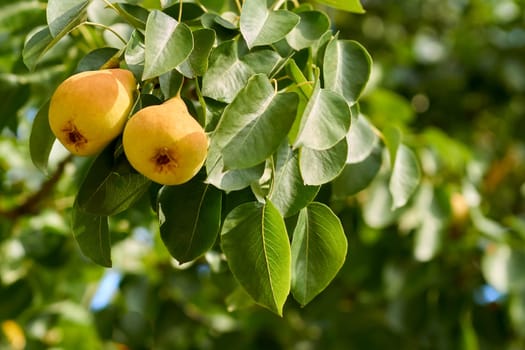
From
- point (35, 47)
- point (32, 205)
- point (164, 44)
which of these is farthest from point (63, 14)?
point (32, 205)

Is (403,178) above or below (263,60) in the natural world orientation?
below

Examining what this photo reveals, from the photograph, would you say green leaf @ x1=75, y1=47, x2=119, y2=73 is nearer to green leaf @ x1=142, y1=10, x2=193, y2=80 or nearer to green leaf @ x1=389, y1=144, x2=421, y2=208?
green leaf @ x1=142, y1=10, x2=193, y2=80

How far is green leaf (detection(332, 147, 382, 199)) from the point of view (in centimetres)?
141

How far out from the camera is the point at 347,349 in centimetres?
247

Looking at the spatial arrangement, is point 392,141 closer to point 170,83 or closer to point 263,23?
point 263,23

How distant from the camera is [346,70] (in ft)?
3.91

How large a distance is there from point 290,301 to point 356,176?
1061 millimetres

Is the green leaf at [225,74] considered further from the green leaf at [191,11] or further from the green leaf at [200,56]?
the green leaf at [191,11]

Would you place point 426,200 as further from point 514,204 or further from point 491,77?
point 491,77

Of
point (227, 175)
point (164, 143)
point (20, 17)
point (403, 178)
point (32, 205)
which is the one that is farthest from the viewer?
point (32, 205)

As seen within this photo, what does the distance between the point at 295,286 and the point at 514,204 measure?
2.00 metres

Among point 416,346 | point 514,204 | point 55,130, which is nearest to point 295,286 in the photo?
point 55,130

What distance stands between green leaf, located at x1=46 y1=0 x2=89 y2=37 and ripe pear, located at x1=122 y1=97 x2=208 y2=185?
0.20 meters

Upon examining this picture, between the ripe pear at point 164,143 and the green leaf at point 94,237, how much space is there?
196 mm
